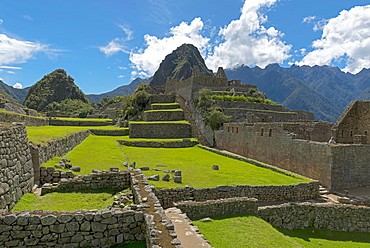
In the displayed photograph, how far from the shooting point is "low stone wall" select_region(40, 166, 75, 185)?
8.36 meters

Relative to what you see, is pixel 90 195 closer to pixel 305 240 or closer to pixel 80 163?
pixel 80 163

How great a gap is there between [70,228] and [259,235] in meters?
6.05

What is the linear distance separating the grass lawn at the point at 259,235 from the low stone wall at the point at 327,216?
31 centimetres

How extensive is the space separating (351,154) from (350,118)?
20.2ft

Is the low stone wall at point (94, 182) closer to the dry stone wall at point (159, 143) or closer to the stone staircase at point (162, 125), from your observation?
the dry stone wall at point (159, 143)

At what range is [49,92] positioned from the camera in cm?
13000

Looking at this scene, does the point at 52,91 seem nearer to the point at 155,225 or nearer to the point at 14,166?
the point at 14,166

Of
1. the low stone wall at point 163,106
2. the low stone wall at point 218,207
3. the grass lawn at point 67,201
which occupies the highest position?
the low stone wall at point 163,106

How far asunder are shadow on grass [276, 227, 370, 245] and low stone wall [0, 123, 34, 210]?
10.1 m

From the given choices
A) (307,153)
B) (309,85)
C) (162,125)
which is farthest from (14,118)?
(309,85)

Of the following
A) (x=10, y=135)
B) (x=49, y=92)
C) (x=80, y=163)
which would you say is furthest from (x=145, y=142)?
(x=49, y=92)

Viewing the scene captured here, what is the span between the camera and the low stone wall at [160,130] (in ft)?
103

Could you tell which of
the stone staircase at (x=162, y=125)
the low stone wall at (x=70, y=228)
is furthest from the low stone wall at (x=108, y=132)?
the low stone wall at (x=70, y=228)

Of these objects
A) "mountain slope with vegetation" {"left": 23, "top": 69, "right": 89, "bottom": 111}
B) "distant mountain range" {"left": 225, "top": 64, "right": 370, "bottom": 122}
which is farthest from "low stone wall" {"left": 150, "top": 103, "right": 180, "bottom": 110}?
"mountain slope with vegetation" {"left": 23, "top": 69, "right": 89, "bottom": 111}
